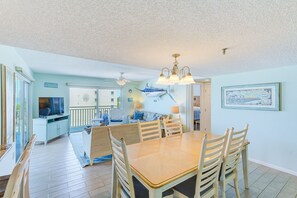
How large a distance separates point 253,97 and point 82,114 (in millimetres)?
6541

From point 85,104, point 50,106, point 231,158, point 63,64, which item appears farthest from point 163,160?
point 85,104

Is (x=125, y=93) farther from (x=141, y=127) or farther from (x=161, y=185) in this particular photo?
(x=161, y=185)

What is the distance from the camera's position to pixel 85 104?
6609 mm

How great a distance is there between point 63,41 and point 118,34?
69 centimetres

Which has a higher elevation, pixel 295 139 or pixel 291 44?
pixel 291 44

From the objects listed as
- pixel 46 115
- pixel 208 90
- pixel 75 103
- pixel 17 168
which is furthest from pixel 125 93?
pixel 17 168

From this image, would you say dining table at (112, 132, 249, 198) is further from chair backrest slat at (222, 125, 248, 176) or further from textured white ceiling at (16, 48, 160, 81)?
textured white ceiling at (16, 48, 160, 81)

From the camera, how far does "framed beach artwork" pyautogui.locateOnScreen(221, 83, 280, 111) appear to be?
111 inches

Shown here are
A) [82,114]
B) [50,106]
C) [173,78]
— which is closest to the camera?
[173,78]

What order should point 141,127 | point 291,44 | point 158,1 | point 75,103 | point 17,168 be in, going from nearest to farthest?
point 17,168 → point 158,1 → point 291,44 → point 141,127 → point 75,103

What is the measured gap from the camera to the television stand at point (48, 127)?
14.2 feet

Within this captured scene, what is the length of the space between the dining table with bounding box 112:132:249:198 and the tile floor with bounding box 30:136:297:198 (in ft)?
3.19

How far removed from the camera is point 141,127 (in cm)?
232

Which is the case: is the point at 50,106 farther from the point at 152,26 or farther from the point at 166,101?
the point at 152,26
